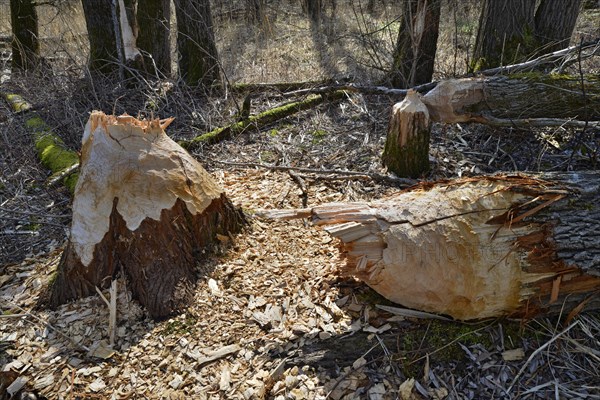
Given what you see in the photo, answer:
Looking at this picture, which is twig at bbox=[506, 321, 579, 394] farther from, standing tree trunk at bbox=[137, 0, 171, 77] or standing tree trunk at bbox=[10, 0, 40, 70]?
standing tree trunk at bbox=[10, 0, 40, 70]

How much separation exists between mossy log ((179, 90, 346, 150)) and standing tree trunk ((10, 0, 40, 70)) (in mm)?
5162

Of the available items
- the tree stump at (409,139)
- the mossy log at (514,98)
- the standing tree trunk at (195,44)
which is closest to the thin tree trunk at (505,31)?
the mossy log at (514,98)

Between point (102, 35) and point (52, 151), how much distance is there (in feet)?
8.77

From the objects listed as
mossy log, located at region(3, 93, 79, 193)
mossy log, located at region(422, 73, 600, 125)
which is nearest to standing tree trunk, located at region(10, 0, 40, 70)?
mossy log, located at region(3, 93, 79, 193)

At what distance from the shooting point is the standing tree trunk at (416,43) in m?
5.67

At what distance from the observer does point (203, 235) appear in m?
2.86

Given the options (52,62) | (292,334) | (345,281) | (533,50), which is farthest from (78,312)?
(52,62)

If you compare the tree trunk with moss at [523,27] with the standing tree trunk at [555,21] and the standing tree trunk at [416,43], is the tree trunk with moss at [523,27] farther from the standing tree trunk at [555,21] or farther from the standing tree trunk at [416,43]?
the standing tree trunk at [416,43]

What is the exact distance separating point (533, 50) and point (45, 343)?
590 cm

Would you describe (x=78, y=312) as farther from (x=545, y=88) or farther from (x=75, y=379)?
(x=545, y=88)

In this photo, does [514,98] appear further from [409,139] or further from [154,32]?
[154,32]

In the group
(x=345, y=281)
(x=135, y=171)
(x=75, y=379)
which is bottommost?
(x=75, y=379)

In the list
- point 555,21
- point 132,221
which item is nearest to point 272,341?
point 132,221

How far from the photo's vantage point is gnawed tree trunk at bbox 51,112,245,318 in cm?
262
